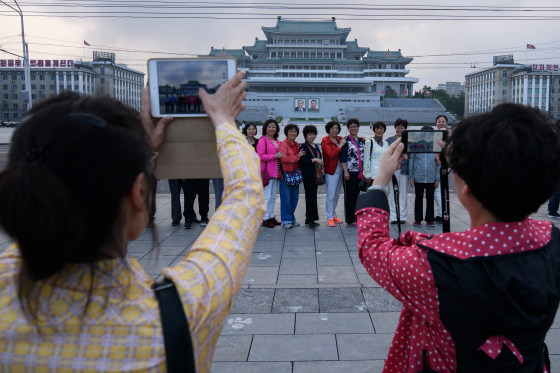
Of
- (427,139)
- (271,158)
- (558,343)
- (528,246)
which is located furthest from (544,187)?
(271,158)

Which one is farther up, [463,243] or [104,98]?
[104,98]

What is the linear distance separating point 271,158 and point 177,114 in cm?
625

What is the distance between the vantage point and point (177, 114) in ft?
4.11

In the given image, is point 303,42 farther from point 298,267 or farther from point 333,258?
point 298,267

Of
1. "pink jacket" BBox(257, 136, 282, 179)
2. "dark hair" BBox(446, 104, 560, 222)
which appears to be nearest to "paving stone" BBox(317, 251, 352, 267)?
"pink jacket" BBox(257, 136, 282, 179)

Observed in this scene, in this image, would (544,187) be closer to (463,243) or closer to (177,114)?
(463,243)

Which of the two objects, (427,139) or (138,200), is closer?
(138,200)

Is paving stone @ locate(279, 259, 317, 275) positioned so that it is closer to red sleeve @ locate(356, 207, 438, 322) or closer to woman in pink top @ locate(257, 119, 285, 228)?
woman in pink top @ locate(257, 119, 285, 228)

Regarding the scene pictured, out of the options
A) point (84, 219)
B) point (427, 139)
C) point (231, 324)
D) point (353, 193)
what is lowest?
point (231, 324)

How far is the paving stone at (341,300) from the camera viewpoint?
409cm

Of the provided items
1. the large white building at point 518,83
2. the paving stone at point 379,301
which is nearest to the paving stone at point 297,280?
the paving stone at point 379,301

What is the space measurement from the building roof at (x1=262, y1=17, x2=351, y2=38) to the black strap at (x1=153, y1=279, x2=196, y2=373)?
70581 millimetres

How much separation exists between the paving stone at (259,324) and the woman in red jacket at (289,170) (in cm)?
365

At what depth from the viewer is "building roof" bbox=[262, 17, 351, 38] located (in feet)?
225
